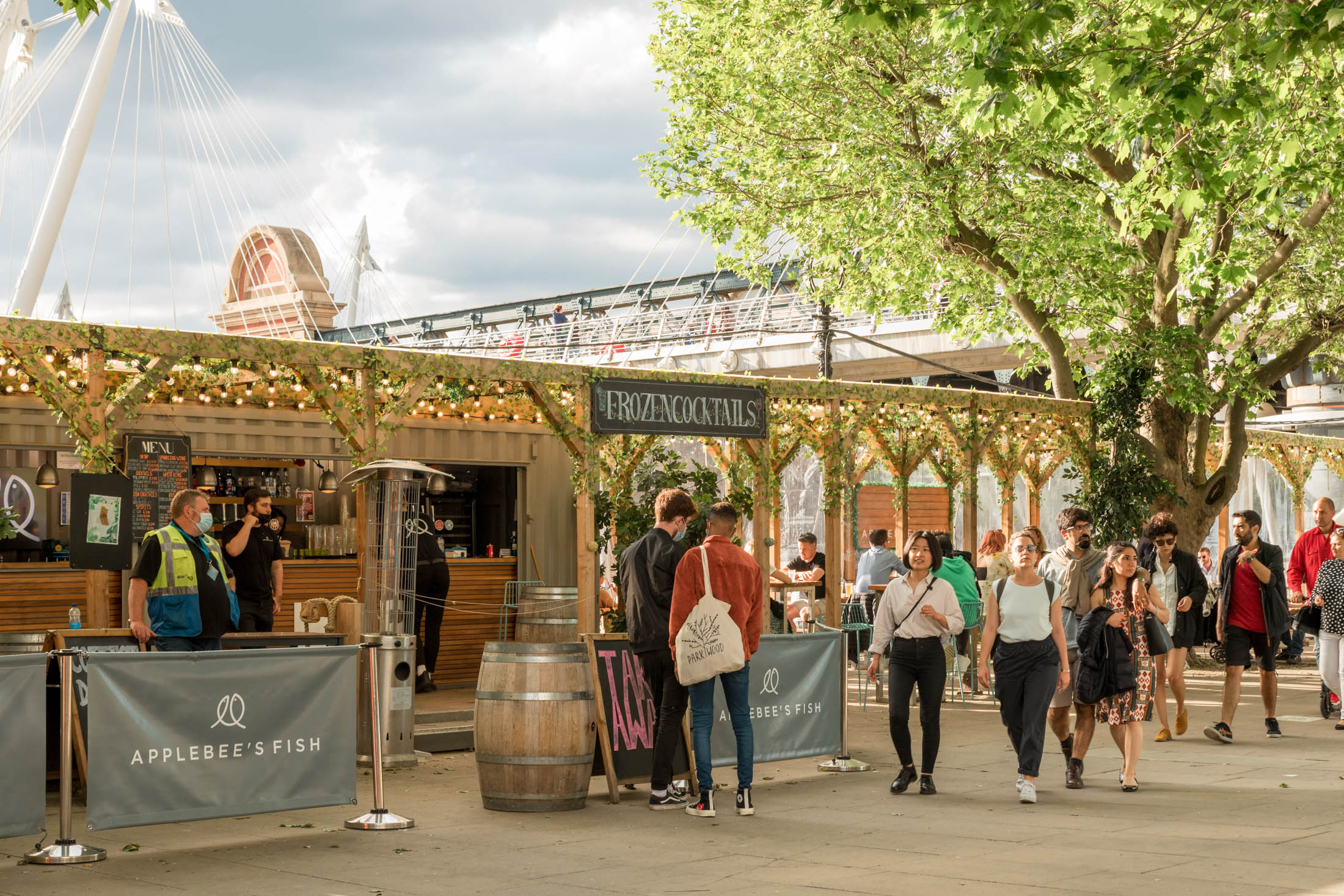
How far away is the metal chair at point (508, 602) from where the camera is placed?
45.3ft

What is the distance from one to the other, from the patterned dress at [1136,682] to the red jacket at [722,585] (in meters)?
2.07

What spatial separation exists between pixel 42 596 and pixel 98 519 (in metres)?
3.74

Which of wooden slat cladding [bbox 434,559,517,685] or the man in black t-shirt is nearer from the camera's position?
the man in black t-shirt

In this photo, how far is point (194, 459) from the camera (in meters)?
A: 13.6

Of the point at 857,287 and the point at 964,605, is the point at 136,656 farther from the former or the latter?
the point at 857,287

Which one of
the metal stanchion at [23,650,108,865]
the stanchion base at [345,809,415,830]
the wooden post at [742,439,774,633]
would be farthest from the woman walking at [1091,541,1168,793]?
the metal stanchion at [23,650,108,865]

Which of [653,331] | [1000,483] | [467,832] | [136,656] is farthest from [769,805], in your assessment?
[653,331]

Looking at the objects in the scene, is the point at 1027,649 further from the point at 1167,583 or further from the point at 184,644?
the point at 184,644

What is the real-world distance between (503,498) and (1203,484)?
7.20 metres

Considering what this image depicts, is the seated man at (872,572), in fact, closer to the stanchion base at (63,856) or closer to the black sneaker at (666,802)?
the black sneaker at (666,802)

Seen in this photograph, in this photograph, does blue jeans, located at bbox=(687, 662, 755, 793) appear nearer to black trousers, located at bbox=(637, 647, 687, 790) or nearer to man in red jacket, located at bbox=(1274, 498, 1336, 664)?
black trousers, located at bbox=(637, 647, 687, 790)

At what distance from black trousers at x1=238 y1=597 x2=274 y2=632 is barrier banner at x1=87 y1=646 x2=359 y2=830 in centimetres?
372

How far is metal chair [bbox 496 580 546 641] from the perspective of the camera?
13.8 metres

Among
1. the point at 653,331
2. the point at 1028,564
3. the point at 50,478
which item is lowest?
the point at 1028,564
